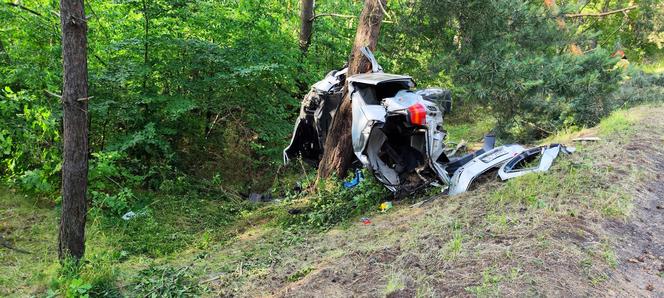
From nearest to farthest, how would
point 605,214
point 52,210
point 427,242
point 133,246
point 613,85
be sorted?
1. point 427,242
2. point 605,214
3. point 133,246
4. point 52,210
5. point 613,85

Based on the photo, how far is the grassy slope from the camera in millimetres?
3221

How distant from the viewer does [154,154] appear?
7957mm

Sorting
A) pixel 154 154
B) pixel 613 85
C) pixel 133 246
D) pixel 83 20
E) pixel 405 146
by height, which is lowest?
pixel 133 246

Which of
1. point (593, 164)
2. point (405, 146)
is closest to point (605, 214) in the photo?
point (593, 164)

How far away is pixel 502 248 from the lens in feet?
11.6

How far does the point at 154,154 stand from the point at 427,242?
18.6 ft

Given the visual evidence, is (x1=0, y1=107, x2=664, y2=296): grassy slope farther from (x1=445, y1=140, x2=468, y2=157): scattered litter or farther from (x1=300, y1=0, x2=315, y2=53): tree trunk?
(x1=300, y1=0, x2=315, y2=53): tree trunk

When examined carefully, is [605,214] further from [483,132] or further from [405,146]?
[483,132]

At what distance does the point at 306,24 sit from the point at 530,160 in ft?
20.2

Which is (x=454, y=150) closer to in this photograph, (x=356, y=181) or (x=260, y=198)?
(x=356, y=181)

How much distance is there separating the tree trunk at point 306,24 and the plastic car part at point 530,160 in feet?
19.0

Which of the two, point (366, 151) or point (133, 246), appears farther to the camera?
point (366, 151)

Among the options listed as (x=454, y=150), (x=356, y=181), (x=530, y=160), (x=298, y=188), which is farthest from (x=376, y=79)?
(x=454, y=150)

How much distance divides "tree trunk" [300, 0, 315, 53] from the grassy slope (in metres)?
5.52
